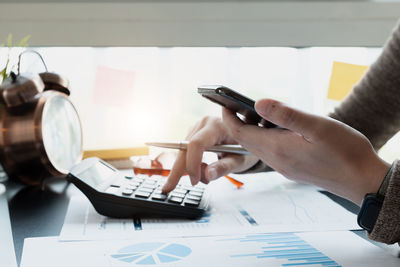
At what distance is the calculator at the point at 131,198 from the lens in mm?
652

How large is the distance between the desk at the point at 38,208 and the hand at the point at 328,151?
Answer: 9 centimetres

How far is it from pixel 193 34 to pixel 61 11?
0.97ft

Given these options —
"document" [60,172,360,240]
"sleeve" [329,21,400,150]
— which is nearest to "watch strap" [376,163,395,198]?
"document" [60,172,360,240]

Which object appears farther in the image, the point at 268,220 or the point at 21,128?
the point at 21,128

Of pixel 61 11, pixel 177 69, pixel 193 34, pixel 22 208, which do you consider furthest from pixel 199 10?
pixel 22 208

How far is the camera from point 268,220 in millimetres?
658

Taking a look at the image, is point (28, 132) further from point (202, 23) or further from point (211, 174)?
point (202, 23)

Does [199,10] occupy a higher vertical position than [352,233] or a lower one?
higher

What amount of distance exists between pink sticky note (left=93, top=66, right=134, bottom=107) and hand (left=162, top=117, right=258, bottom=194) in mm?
310

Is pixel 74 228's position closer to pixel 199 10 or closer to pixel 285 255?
pixel 285 255

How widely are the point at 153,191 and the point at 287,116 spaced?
277 millimetres

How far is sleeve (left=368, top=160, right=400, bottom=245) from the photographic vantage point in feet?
1.63

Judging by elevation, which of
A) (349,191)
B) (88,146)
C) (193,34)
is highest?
(193,34)

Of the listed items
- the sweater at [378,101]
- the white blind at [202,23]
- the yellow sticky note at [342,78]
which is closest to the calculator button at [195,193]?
the sweater at [378,101]
